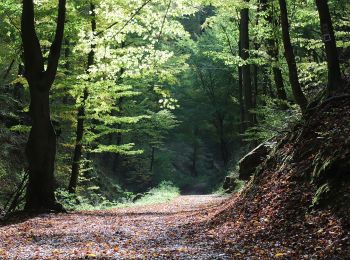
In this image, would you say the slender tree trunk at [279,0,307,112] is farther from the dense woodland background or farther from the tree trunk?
the tree trunk

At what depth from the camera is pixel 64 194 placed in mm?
15469

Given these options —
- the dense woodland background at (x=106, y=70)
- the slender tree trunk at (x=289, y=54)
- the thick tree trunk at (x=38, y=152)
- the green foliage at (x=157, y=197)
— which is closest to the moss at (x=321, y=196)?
the dense woodland background at (x=106, y=70)

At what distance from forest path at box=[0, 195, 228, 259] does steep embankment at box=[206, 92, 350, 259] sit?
0.65 metres

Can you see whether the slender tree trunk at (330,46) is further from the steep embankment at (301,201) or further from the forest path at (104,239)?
the forest path at (104,239)

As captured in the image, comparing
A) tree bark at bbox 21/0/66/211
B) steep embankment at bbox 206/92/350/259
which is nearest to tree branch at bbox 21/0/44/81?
tree bark at bbox 21/0/66/211

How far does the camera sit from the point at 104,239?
7.90 metres

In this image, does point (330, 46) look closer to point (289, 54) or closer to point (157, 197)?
point (289, 54)

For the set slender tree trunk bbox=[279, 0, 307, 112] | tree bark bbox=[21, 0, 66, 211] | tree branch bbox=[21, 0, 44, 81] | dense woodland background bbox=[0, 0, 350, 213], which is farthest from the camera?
tree bark bbox=[21, 0, 66, 211]

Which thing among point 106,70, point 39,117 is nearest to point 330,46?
point 106,70

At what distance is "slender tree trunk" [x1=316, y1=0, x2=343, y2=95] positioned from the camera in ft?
28.3

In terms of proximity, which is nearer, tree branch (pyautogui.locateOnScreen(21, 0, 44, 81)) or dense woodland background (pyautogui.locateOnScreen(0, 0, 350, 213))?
dense woodland background (pyautogui.locateOnScreen(0, 0, 350, 213))

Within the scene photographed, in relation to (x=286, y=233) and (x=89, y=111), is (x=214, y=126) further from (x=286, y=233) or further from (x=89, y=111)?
(x=286, y=233)

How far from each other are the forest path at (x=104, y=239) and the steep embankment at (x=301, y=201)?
2.12 ft

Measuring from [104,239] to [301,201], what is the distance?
3770mm
